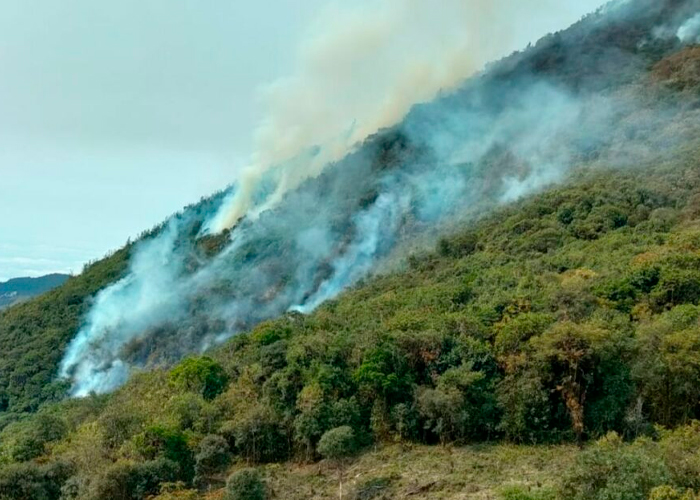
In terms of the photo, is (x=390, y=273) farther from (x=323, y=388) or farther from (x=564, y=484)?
(x=564, y=484)

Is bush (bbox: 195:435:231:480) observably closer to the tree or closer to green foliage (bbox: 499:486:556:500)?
the tree

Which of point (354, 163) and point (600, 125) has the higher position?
point (354, 163)

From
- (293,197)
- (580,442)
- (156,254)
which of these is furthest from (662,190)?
(156,254)

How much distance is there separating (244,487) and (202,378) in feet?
62.6

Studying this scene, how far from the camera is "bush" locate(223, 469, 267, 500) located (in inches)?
1262

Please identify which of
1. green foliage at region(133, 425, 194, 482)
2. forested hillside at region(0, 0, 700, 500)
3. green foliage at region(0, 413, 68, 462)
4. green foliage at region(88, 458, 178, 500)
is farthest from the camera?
green foliage at region(0, 413, 68, 462)

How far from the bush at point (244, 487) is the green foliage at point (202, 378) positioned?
17.8 metres

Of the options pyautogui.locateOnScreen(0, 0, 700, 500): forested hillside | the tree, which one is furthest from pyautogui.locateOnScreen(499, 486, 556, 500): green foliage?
the tree

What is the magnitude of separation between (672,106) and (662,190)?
35.5 meters

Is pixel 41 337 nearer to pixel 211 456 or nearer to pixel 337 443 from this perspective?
pixel 211 456

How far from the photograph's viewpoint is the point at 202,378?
50.3 m

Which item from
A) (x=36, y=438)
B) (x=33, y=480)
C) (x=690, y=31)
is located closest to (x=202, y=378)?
(x=36, y=438)

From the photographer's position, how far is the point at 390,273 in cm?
8462

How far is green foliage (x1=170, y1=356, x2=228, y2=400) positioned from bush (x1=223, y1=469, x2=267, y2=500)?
1775 cm
